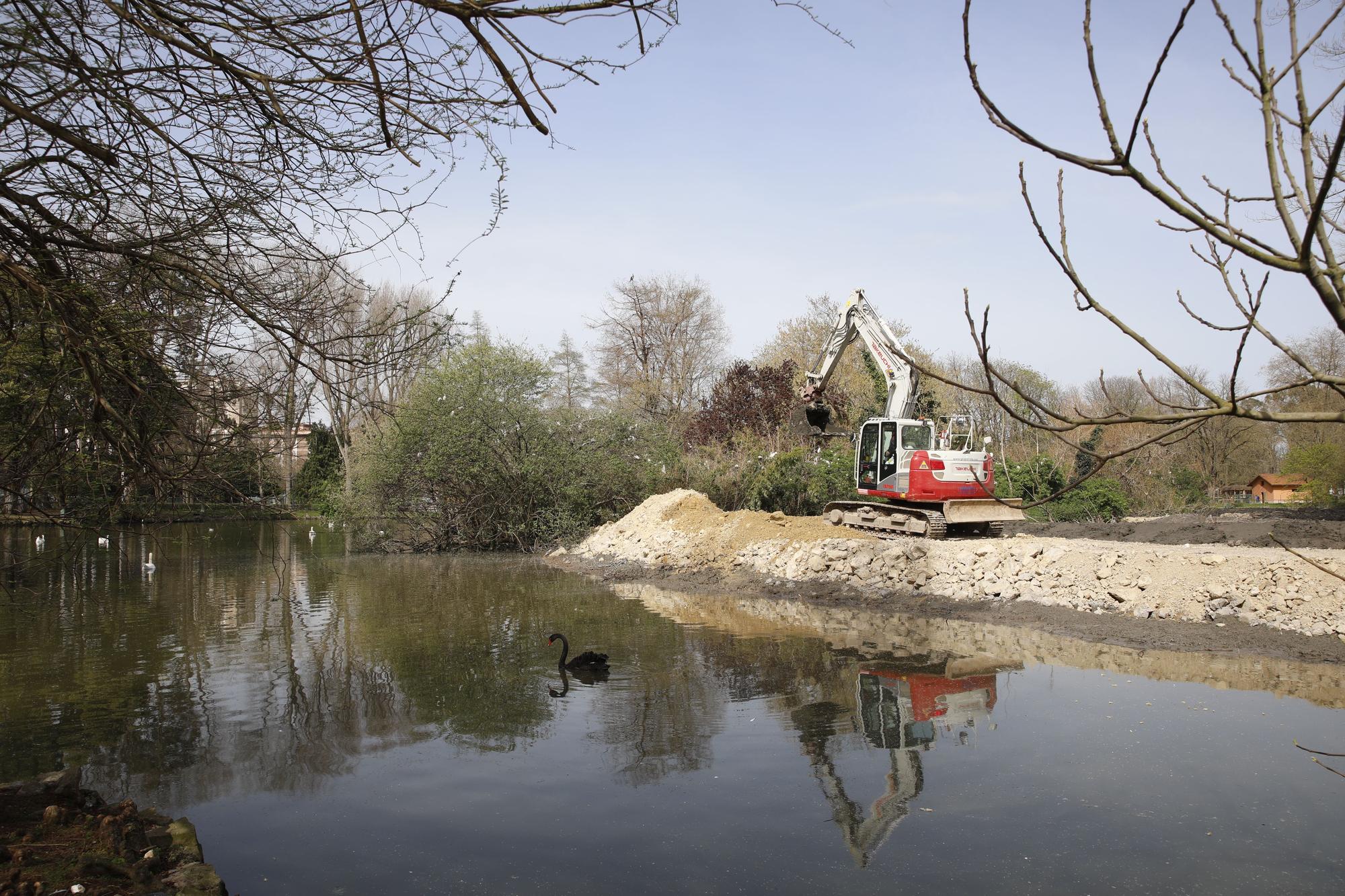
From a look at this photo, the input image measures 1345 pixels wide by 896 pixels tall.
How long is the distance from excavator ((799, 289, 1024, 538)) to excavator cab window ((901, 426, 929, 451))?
1 centimetres

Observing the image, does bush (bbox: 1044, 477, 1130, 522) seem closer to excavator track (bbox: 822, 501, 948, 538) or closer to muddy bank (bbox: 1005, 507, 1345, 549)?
muddy bank (bbox: 1005, 507, 1345, 549)

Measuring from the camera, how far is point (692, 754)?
722 centimetres

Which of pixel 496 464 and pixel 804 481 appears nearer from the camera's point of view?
pixel 804 481

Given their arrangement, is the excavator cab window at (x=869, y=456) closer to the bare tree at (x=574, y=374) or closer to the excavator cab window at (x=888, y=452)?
the excavator cab window at (x=888, y=452)

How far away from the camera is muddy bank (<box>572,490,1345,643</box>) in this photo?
37.0 feet

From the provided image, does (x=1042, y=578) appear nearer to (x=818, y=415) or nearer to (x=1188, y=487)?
(x=818, y=415)

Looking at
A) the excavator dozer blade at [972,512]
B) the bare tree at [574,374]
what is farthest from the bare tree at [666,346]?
the excavator dozer blade at [972,512]

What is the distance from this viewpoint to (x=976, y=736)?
7512mm

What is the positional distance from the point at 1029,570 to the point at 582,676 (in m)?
7.67

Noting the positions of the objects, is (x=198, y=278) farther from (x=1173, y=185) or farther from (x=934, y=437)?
(x=934, y=437)

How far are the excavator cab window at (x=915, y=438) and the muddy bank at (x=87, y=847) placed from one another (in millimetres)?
14497

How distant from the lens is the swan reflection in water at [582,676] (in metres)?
9.24

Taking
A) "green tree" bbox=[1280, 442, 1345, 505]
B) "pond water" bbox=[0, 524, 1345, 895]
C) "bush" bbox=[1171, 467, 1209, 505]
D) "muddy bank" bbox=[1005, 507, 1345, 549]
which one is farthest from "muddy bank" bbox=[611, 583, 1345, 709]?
"bush" bbox=[1171, 467, 1209, 505]

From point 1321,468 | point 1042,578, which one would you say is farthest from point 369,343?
point 1321,468
